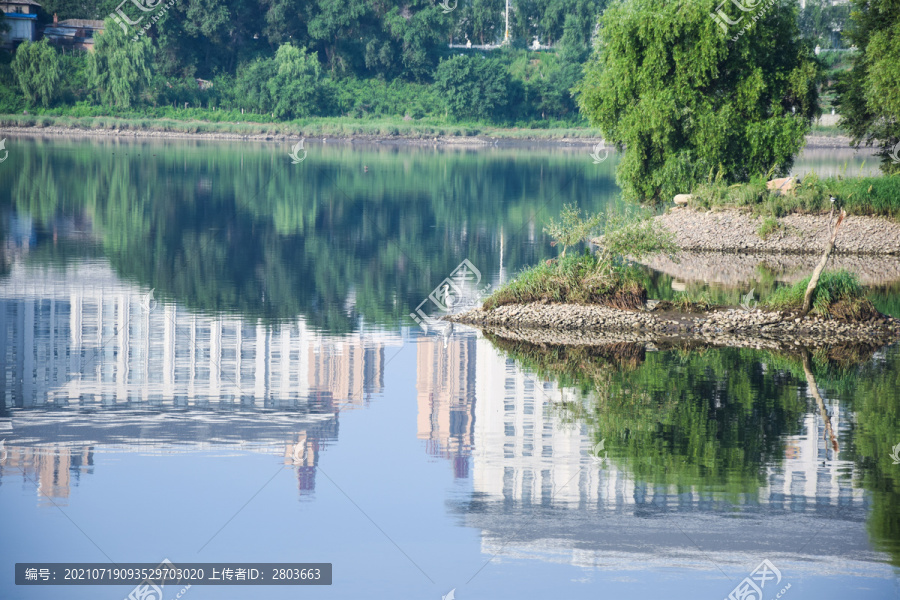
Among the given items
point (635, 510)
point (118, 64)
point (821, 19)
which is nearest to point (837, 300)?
point (635, 510)

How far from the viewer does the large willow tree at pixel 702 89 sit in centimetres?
3866

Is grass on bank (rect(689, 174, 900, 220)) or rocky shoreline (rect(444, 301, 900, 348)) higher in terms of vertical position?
grass on bank (rect(689, 174, 900, 220))

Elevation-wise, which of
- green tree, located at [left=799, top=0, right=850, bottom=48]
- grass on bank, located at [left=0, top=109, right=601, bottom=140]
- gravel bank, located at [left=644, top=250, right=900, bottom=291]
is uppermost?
green tree, located at [left=799, top=0, right=850, bottom=48]

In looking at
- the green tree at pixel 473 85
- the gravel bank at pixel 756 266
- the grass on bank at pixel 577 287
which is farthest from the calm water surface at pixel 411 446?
the green tree at pixel 473 85

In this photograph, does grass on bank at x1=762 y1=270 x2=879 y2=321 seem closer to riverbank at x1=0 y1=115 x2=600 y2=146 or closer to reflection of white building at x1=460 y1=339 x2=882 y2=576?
reflection of white building at x1=460 y1=339 x2=882 y2=576

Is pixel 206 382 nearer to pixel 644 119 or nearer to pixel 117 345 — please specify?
pixel 117 345

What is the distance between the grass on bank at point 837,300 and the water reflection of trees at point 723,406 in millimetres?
1557

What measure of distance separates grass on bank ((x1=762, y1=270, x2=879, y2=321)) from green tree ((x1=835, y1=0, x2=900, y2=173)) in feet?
47.7

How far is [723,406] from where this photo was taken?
54.9ft

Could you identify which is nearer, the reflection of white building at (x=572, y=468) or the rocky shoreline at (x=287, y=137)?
the reflection of white building at (x=572, y=468)

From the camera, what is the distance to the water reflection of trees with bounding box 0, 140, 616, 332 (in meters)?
27.5

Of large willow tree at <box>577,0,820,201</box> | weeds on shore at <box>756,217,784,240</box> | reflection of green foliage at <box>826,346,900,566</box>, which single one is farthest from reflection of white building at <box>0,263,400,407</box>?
large willow tree at <box>577,0,820,201</box>

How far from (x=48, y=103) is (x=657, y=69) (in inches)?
3106
